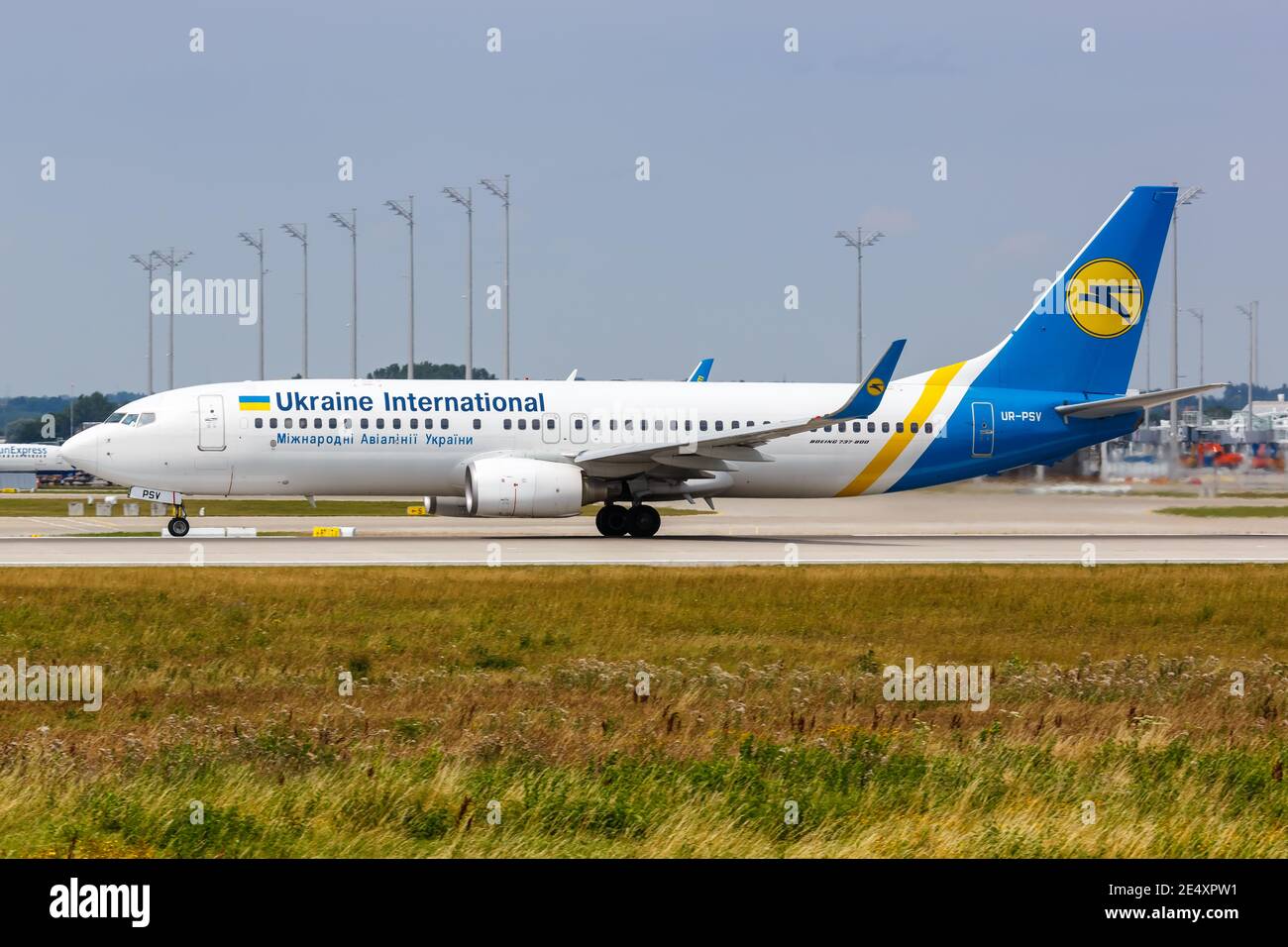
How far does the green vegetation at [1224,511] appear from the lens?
50250 millimetres

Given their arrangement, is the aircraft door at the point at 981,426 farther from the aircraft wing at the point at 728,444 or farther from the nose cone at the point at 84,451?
the nose cone at the point at 84,451

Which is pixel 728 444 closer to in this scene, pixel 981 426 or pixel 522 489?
pixel 522 489

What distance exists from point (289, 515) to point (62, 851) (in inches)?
1836

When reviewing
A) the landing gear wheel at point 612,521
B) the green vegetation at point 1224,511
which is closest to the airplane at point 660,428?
the landing gear wheel at point 612,521

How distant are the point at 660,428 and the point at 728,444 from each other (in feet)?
8.38

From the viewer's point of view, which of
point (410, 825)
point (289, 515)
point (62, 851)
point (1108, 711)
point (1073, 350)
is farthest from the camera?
point (289, 515)

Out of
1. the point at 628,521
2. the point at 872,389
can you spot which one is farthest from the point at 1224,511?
the point at 628,521

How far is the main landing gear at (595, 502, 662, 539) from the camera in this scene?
4131cm

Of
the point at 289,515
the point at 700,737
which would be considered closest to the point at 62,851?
the point at 700,737

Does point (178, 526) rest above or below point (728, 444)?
below

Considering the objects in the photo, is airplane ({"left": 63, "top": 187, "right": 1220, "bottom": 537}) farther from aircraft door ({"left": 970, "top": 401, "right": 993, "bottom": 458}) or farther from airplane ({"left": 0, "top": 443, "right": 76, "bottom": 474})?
airplane ({"left": 0, "top": 443, "right": 76, "bottom": 474})

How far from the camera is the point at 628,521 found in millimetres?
41438

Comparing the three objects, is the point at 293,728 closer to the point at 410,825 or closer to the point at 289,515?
the point at 410,825
